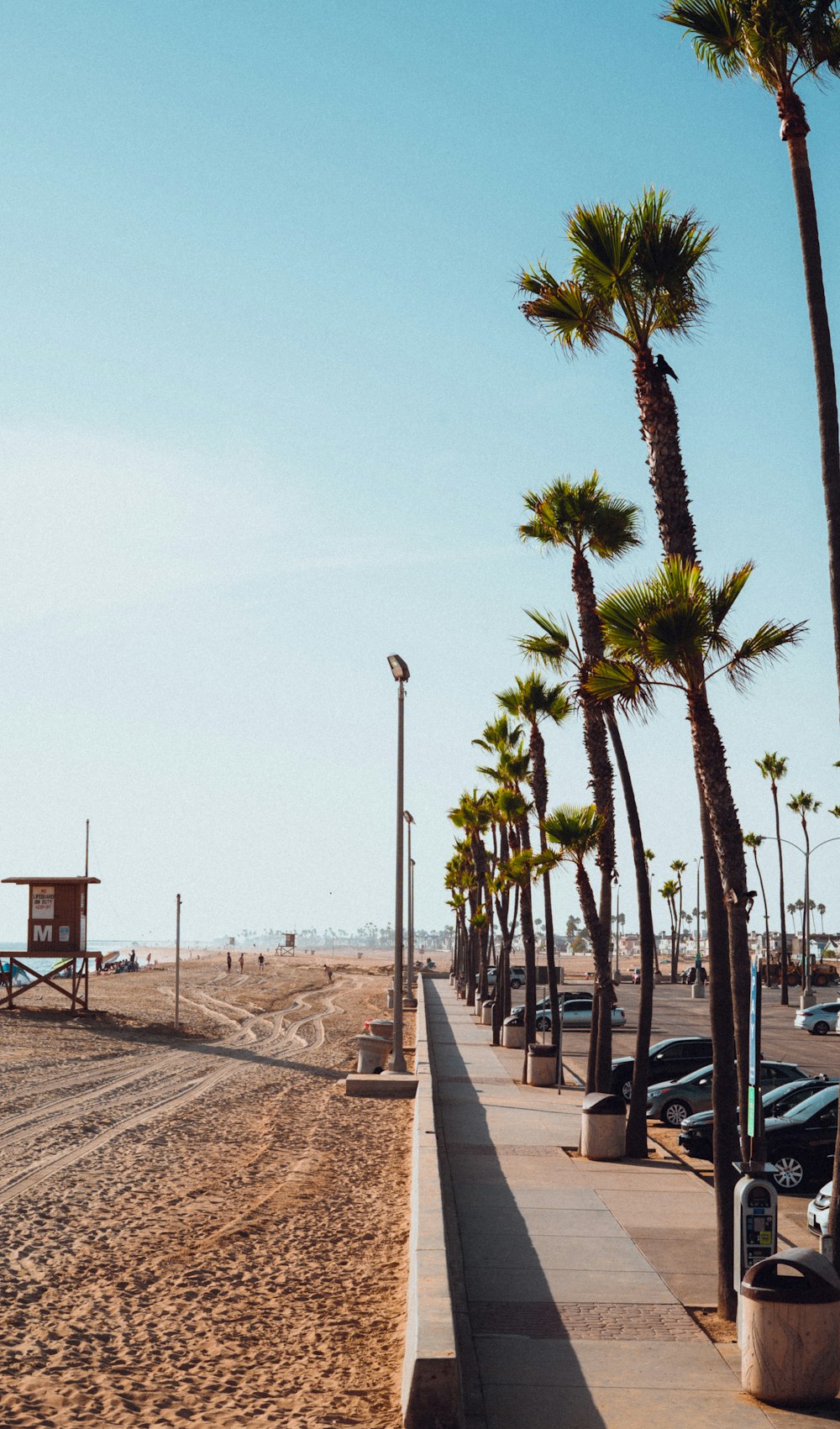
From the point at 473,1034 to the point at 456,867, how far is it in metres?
36.6

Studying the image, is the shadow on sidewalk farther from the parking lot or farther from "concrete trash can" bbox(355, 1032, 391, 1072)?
"concrete trash can" bbox(355, 1032, 391, 1072)

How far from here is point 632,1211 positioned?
14.4 meters

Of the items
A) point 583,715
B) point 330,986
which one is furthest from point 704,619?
point 330,986

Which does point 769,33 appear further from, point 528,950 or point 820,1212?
point 528,950

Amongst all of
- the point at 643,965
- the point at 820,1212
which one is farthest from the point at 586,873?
the point at 820,1212

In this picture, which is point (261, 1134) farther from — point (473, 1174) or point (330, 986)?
point (330, 986)

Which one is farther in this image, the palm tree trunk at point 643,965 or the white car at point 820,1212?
the palm tree trunk at point 643,965

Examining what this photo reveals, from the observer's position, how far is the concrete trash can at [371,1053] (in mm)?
27125

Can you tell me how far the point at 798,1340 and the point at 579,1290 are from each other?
312 cm

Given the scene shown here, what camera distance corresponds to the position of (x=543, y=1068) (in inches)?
1054

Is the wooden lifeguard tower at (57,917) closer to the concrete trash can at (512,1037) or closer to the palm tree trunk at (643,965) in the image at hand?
the concrete trash can at (512,1037)

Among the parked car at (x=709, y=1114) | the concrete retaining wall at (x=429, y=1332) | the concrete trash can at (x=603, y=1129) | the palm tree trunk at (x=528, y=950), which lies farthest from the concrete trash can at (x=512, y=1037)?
Answer: the concrete retaining wall at (x=429, y=1332)

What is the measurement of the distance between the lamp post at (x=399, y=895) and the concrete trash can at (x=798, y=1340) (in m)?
16.3

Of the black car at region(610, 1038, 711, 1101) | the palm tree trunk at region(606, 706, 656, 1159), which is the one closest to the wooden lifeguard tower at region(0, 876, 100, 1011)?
the black car at region(610, 1038, 711, 1101)
